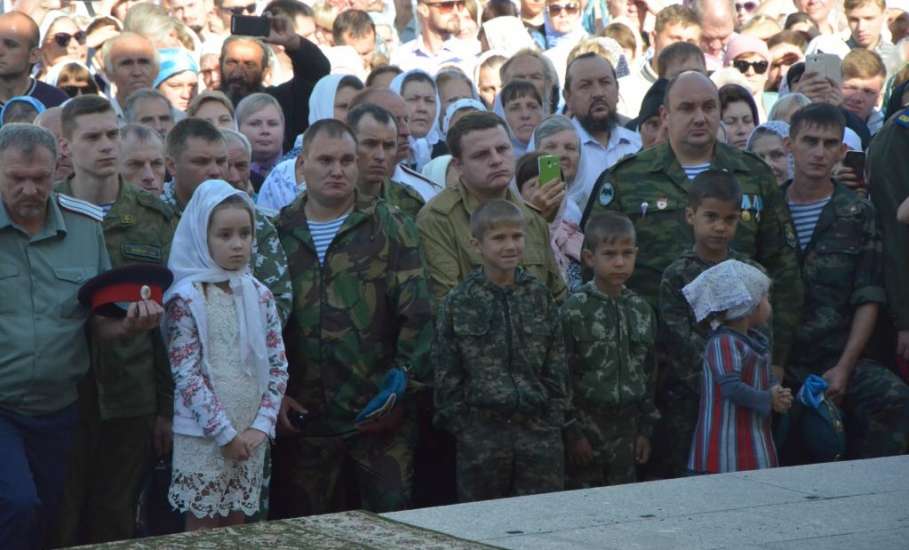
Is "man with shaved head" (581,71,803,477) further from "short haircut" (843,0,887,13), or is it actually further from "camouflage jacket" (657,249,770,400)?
"short haircut" (843,0,887,13)

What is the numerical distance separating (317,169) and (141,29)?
4.42m

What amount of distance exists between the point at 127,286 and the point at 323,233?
4.26 feet

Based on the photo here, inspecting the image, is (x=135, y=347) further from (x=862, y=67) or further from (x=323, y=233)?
(x=862, y=67)

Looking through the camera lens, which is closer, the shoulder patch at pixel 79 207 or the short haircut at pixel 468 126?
the shoulder patch at pixel 79 207

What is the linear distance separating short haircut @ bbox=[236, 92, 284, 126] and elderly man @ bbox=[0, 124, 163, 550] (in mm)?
2990

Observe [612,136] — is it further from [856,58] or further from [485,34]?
[485,34]

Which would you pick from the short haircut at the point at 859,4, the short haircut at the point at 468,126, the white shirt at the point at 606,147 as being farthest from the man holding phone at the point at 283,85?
the short haircut at the point at 859,4

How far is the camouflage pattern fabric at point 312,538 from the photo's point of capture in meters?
5.57

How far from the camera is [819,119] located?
28.5 feet

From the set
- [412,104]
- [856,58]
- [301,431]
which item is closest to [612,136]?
[412,104]

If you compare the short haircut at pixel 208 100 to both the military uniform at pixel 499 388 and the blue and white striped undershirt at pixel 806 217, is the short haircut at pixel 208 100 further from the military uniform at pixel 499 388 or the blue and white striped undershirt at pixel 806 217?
the blue and white striped undershirt at pixel 806 217

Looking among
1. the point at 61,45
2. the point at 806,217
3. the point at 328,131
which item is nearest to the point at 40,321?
the point at 328,131

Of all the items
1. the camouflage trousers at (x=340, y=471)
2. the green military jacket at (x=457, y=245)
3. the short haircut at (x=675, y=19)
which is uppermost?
the short haircut at (x=675, y=19)

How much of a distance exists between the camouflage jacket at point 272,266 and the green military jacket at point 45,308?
0.77m
